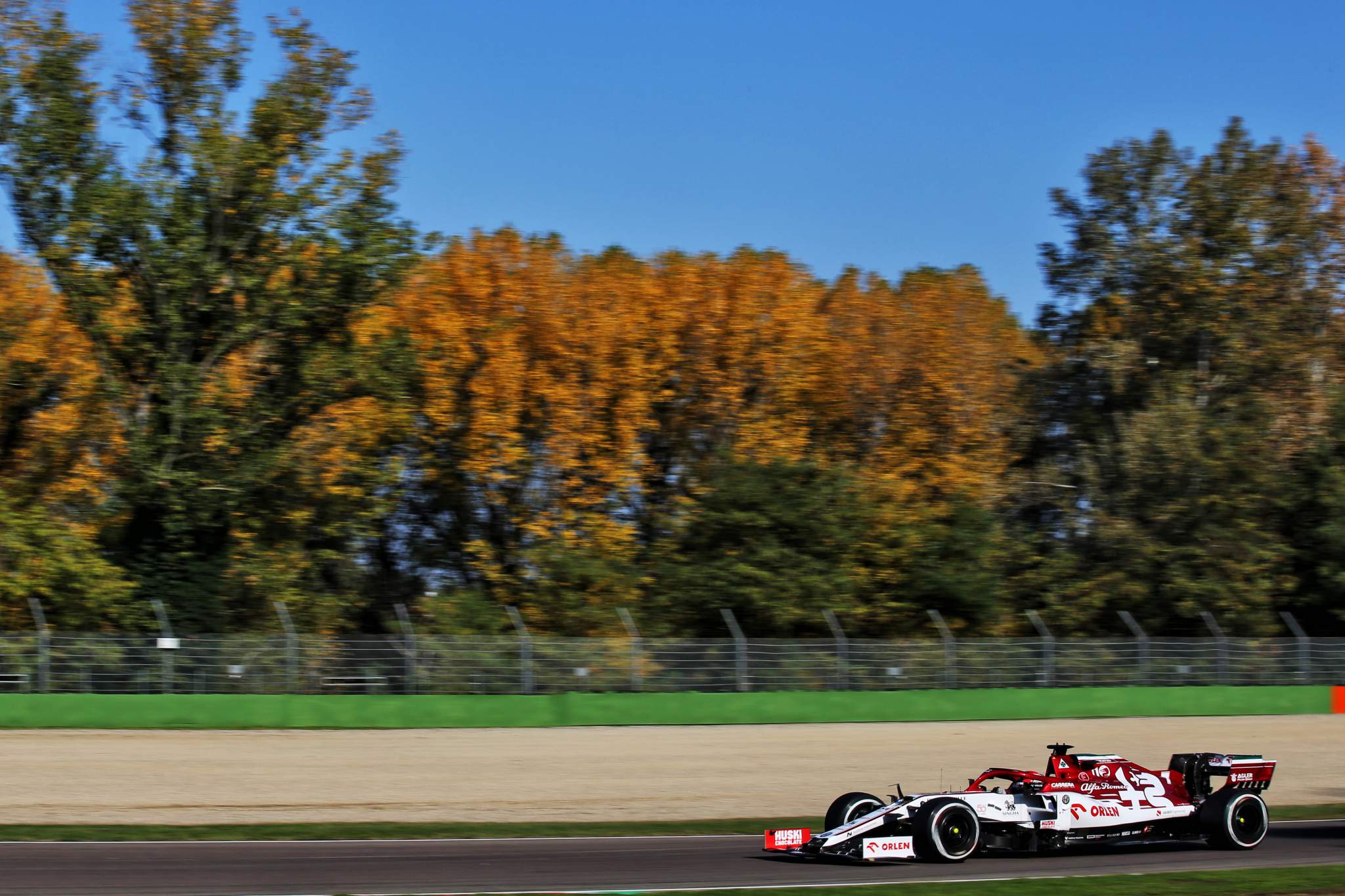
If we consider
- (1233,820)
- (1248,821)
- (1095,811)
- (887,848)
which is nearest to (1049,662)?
(1248,821)

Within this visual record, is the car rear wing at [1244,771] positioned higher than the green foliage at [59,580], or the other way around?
the green foliage at [59,580]

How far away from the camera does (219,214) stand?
33.7 m

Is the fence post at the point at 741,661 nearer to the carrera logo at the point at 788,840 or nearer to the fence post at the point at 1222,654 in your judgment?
the fence post at the point at 1222,654

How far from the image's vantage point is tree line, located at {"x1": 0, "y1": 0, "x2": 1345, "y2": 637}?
3319 centimetres

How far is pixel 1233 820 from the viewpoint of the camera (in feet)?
46.6

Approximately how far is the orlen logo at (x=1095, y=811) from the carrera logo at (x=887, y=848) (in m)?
1.72

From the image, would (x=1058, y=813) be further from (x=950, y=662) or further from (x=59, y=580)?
(x=59, y=580)

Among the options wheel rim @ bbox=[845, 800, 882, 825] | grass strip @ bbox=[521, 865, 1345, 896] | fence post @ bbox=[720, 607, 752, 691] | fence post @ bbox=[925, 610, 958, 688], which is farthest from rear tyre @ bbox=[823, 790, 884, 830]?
fence post @ bbox=[925, 610, 958, 688]

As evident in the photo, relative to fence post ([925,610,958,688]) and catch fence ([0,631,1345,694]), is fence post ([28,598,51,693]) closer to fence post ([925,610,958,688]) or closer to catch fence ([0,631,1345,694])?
Answer: catch fence ([0,631,1345,694])

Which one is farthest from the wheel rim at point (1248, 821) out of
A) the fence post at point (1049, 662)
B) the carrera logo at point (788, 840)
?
the fence post at point (1049, 662)

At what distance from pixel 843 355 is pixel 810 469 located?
6.79m

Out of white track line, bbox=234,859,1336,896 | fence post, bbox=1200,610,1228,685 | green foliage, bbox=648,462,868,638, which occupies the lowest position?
white track line, bbox=234,859,1336,896

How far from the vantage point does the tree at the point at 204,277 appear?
108 feet

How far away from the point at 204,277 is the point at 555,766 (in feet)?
54.1
